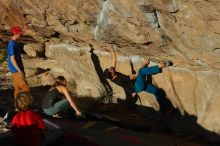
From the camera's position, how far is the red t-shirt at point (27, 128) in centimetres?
764

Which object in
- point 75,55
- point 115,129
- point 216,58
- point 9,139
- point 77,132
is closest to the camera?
point 9,139

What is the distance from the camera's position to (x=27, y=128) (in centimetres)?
766

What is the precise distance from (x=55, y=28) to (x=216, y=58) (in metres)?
4.40

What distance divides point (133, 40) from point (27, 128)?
5.36 m

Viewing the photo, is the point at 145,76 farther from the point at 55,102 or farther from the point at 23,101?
the point at 23,101

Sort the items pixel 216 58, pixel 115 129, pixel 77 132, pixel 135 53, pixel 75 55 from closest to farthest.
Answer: pixel 77 132, pixel 115 129, pixel 216 58, pixel 135 53, pixel 75 55

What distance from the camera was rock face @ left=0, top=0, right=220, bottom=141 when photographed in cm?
1114

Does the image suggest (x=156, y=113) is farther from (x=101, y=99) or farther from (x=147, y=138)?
(x=147, y=138)

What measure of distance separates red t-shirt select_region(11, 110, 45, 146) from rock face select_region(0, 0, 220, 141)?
14.2 ft

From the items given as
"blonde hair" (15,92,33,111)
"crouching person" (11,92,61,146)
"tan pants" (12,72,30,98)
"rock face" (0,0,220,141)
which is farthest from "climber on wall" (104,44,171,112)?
"blonde hair" (15,92,33,111)

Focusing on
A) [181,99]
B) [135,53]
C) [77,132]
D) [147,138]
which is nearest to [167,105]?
[181,99]

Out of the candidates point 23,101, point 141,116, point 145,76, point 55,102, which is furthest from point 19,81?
point 141,116

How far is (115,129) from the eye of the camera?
10.9 metres

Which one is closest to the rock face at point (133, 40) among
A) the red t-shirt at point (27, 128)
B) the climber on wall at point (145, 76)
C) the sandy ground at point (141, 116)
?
the climber on wall at point (145, 76)
